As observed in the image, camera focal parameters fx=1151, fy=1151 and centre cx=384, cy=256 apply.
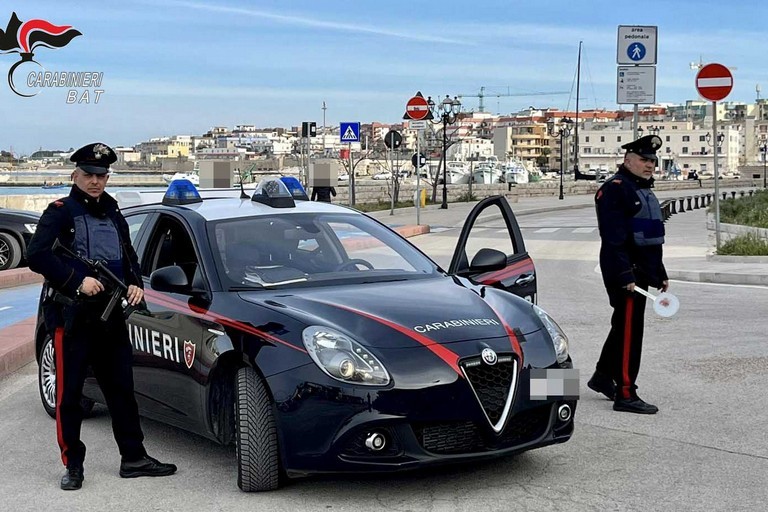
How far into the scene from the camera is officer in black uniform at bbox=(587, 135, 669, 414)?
777 centimetres

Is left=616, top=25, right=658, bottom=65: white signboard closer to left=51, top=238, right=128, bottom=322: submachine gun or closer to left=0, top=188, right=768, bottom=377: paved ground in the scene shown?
left=0, top=188, right=768, bottom=377: paved ground

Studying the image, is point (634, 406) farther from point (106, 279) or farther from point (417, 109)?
point (417, 109)

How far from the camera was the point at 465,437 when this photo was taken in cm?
557

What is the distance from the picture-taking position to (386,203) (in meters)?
50.6

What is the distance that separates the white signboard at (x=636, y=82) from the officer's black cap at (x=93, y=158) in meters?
12.5

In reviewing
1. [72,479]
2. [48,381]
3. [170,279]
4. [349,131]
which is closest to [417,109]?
[349,131]

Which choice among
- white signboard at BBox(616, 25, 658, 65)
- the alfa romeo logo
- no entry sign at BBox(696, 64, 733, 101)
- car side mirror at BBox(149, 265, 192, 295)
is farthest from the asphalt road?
no entry sign at BBox(696, 64, 733, 101)

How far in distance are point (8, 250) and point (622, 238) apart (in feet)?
48.5

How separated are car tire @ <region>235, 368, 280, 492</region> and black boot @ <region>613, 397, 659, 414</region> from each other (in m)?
2.96

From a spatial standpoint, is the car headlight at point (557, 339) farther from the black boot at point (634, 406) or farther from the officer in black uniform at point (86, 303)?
the officer in black uniform at point (86, 303)

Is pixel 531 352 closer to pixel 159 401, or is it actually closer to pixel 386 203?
pixel 159 401

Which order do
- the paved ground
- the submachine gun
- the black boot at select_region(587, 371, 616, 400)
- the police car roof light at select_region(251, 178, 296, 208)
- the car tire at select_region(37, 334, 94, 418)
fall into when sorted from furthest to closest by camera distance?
the paved ground → the black boot at select_region(587, 371, 616, 400) → the car tire at select_region(37, 334, 94, 418) → the police car roof light at select_region(251, 178, 296, 208) → the submachine gun

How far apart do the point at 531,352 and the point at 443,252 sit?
1831 cm

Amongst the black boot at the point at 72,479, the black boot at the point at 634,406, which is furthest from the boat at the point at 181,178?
the black boot at the point at 634,406
